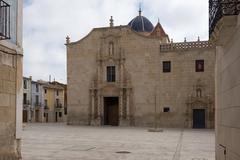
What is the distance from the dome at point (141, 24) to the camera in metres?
45.8

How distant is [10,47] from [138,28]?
39.0 metres

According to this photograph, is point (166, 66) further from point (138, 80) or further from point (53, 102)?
point (53, 102)

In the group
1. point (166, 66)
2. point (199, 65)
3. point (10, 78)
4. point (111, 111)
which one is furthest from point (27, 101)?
point (10, 78)

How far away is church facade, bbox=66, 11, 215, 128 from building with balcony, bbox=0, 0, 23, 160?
82.7 ft

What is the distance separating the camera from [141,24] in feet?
151

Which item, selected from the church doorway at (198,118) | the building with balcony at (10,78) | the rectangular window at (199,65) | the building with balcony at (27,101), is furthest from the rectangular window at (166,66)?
the building with balcony at (27,101)

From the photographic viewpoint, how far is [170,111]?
32.2m

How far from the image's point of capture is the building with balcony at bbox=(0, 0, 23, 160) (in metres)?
7.32

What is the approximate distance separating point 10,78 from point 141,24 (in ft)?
129

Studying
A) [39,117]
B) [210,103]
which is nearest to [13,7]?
[210,103]

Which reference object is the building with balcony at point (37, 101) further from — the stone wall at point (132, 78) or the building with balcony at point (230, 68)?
the building with balcony at point (230, 68)

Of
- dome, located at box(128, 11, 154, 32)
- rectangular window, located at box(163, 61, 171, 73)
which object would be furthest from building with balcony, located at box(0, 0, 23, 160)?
dome, located at box(128, 11, 154, 32)

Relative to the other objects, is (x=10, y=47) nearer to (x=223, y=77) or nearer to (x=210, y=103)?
(x=223, y=77)

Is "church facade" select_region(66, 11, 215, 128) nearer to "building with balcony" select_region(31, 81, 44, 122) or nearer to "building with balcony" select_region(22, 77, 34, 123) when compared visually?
"building with balcony" select_region(22, 77, 34, 123)
